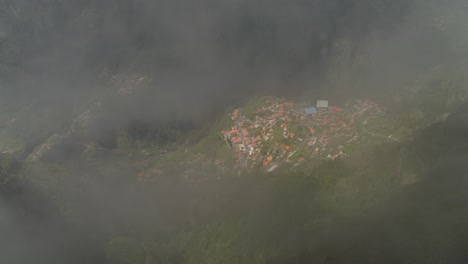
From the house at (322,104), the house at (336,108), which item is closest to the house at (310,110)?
the house at (322,104)

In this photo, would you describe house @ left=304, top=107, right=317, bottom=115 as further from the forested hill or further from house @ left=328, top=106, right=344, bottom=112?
house @ left=328, top=106, right=344, bottom=112

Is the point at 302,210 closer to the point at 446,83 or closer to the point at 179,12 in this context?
the point at 446,83

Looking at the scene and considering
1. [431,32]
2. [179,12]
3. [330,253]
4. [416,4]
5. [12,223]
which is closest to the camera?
[330,253]

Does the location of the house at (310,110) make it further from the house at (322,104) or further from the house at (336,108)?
the house at (336,108)

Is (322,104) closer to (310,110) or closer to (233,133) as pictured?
(310,110)

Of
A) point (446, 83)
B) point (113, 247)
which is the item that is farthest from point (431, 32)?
point (113, 247)

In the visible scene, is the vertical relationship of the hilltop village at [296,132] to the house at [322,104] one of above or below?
below
